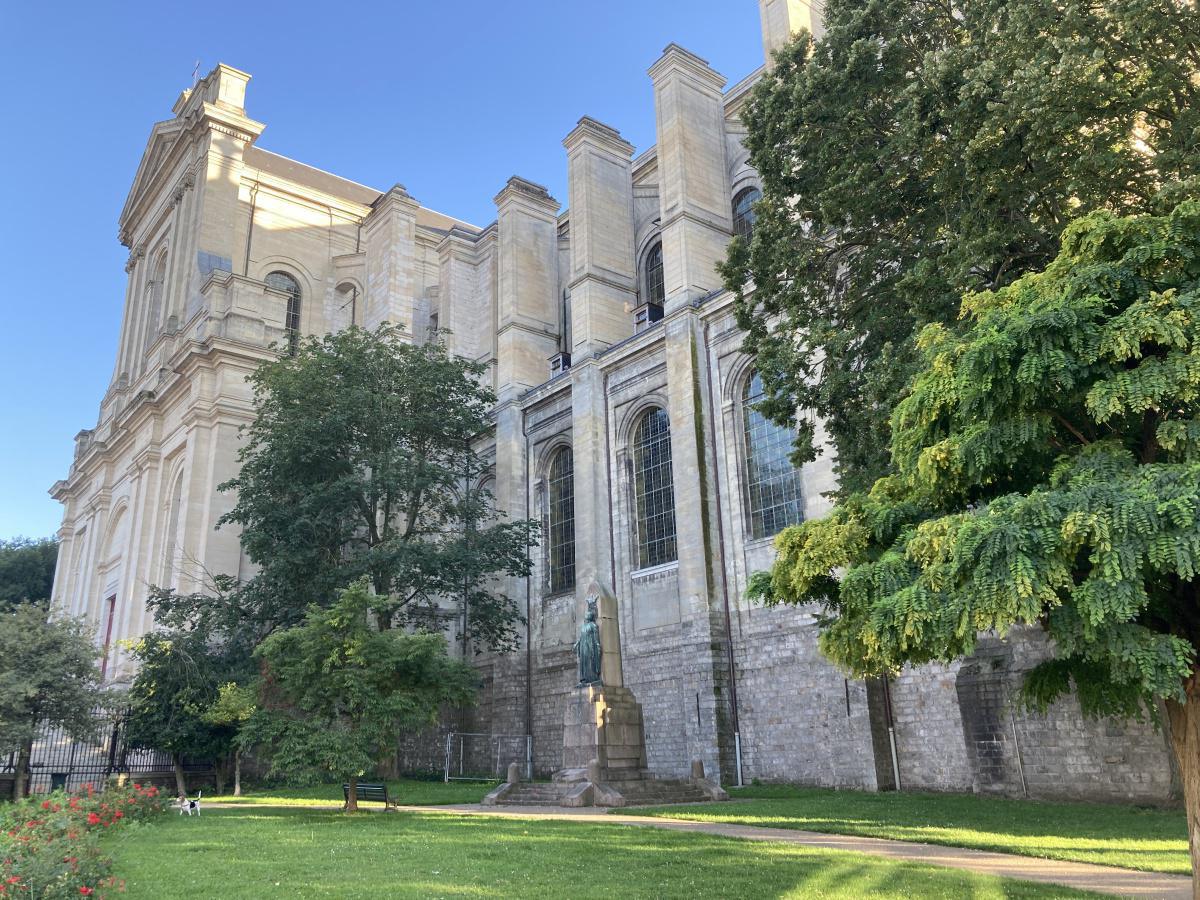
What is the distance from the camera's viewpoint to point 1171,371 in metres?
6.45

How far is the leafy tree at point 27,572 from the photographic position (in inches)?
2029

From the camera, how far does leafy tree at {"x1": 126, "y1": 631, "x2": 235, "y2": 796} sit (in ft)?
78.7

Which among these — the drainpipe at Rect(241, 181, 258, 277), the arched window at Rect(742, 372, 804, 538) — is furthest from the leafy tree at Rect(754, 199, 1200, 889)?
the drainpipe at Rect(241, 181, 258, 277)

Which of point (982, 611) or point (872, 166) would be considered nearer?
point (982, 611)

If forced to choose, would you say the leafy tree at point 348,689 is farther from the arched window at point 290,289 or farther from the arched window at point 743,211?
the arched window at point 290,289

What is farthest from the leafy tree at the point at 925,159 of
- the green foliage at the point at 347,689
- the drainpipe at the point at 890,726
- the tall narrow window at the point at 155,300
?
the tall narrow window at the point at 155,300

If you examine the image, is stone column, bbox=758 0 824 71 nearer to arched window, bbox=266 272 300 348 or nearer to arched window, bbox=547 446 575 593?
arched window, bbox=547 446 575 593

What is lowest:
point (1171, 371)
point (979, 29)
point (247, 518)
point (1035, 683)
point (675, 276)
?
point (1035, 683)

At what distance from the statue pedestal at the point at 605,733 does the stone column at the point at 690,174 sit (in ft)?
35.9

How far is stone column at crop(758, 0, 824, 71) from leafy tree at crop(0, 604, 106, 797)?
2087 centimetres

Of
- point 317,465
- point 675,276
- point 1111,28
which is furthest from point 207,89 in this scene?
point 1111,28

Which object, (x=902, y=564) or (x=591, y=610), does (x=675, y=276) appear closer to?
(x=591, y=610)

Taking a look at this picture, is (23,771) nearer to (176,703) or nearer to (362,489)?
(176,703)

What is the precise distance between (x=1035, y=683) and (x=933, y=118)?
23.4ft
